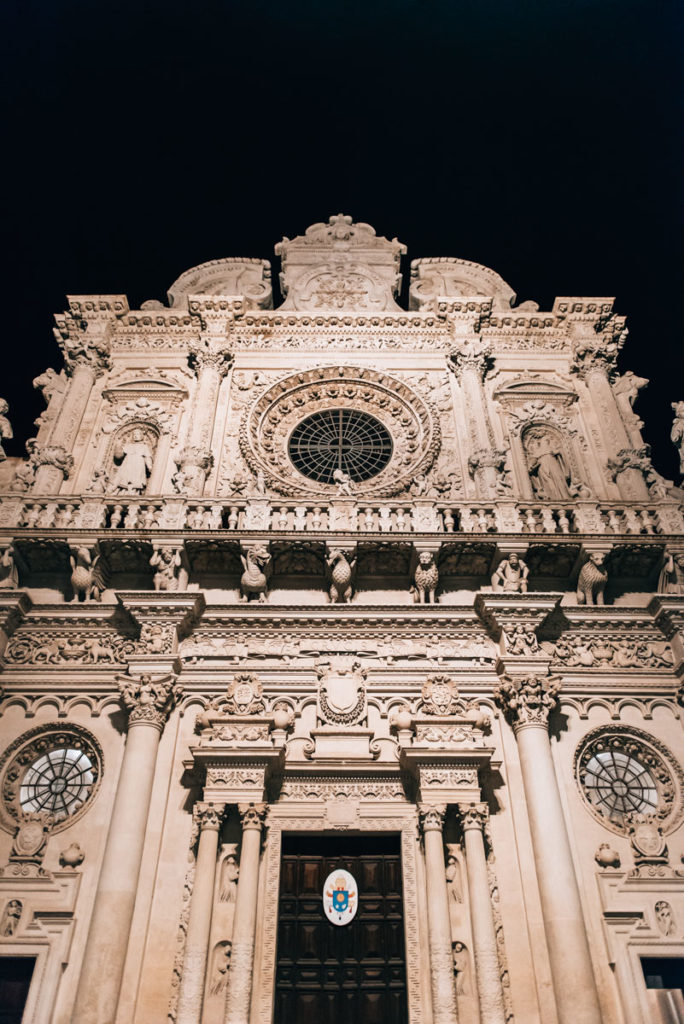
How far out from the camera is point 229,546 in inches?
524

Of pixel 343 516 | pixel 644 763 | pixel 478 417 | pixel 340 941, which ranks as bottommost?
pixel 340 941

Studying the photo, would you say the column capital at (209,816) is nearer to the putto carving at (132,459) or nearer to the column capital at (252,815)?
the column capital at (252,815)

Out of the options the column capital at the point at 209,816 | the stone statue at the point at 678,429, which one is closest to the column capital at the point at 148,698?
the column capital at the point at 209,816

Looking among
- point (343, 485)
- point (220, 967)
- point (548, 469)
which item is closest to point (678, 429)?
point (548, 469)

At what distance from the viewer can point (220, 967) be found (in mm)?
10164

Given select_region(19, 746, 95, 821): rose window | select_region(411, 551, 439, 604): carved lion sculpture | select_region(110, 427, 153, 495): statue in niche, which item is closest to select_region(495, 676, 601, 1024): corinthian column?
select_region(411, 551, 439, 604): carved lion sculpture

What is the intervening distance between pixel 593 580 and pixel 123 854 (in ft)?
27.3

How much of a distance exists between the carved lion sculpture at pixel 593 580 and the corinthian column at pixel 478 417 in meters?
2.17

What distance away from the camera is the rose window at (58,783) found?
11.8 meters

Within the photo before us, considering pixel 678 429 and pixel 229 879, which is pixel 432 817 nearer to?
pixel 229 879

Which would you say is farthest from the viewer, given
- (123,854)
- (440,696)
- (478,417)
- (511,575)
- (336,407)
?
(336,407)

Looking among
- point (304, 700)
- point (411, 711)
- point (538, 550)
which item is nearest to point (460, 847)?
point (411, 711)

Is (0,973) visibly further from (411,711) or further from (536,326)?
(536,326)

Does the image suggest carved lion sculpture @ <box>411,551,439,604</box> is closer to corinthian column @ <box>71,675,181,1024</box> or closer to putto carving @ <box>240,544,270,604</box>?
putto carving @ <box>240,544,270,604</box>
